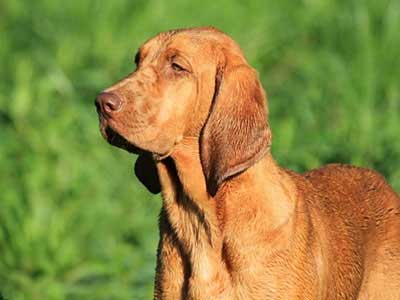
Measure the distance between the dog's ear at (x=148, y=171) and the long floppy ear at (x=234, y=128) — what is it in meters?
0.43

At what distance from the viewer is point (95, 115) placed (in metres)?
11.9

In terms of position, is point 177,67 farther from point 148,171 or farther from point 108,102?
point 148,171

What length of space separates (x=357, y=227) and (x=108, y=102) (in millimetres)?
1570

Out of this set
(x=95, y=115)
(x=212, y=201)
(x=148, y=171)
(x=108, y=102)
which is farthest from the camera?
(x=95, y=115)

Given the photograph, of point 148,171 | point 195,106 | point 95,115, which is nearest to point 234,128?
point 195,106

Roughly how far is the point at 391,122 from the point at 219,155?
14.4 feet

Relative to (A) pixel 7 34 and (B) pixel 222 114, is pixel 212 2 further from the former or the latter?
(B) pixel 222 114

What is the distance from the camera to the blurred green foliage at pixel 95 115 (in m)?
10.0

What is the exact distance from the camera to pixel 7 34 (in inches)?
522

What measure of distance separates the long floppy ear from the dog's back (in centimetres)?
64

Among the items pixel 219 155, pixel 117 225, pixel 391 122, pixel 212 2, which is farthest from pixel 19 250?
pixel 212 2

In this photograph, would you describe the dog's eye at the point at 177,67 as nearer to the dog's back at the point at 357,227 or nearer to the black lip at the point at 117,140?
the black lip at the point at 117,140

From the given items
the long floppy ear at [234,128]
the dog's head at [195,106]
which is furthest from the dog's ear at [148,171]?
the long floppy ear at [234,128]

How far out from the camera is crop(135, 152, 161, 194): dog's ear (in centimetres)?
727
